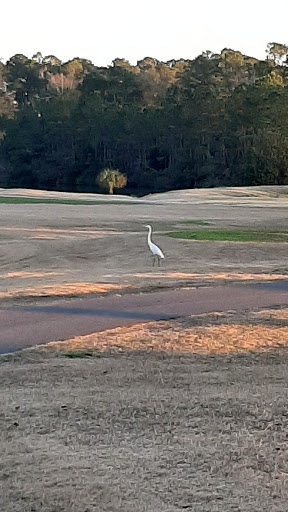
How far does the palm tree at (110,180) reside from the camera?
87438 millimetres

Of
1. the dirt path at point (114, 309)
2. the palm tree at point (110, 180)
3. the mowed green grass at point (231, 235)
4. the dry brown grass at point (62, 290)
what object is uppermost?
the dirt path at point (114, 309)

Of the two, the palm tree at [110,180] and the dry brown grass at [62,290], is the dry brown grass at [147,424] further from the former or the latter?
the palm tree at [110,180]

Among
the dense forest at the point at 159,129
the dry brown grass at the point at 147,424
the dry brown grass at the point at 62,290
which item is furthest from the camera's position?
the dense forest at the point at 159,129

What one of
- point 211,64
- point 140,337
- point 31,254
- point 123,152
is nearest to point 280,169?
point 123,152

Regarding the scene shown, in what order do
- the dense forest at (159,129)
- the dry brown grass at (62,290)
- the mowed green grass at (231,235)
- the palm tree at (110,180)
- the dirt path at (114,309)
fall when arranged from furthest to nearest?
1. the palm tree at (110,180)
2. the dense forest at (159,129)
3. the mowed green grass at (231,235)
4. the dry brown grass at (62,290)
5. the dirt path at (114,309)

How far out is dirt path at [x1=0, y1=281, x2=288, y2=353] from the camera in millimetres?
13062

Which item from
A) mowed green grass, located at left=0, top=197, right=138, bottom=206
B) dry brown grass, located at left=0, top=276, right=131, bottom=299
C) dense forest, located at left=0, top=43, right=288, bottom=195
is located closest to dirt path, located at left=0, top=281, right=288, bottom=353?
dry brown grass, located at left=0, top=276, right=131, bottom=299

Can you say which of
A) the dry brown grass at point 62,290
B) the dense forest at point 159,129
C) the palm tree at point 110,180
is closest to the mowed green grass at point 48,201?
the dense forest at point 159,129

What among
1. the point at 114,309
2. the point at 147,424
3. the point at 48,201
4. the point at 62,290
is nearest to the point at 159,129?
the point at 48,201

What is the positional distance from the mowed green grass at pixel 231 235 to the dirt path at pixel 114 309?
33.6ft

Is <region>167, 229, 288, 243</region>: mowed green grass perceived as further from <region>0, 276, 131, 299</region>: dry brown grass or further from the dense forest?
the dense forest

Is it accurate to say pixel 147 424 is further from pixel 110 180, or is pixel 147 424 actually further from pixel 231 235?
pixel 110 180

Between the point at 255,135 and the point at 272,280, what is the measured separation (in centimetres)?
6413

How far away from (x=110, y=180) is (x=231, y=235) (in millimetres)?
57652
